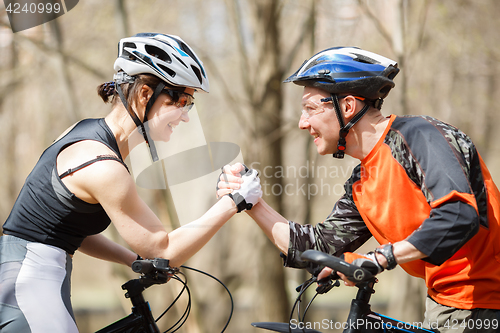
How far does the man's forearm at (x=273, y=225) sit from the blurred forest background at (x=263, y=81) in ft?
7.47

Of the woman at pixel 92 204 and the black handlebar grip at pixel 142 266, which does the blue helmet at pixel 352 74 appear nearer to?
the woman at pixel 92 204

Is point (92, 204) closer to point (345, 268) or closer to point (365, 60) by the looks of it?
point (345, 268)

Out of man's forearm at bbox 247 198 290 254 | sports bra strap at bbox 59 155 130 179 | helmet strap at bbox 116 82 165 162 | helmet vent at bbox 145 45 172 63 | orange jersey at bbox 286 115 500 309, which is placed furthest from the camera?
man's forearm at bbox 247 198 290 254

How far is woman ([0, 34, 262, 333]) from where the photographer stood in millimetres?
1715

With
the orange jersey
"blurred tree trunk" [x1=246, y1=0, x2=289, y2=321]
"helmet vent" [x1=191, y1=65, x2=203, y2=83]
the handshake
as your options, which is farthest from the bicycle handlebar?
"blurred tree trunk" [x1=246, y1=0, x2=289, y2=321]

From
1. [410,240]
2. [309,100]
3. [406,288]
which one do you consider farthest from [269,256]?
[410,240]

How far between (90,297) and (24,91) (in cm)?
315

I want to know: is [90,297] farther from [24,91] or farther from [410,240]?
[410,240]

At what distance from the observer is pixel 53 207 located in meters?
1.78

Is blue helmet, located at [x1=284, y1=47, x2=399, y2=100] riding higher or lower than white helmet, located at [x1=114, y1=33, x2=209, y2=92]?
lower

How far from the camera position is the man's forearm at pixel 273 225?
7.25ft

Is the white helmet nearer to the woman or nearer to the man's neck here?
the woman

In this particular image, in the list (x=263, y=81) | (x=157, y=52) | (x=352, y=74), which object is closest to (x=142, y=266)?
(x=157, y=52)

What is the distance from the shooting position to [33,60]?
4.91 m
